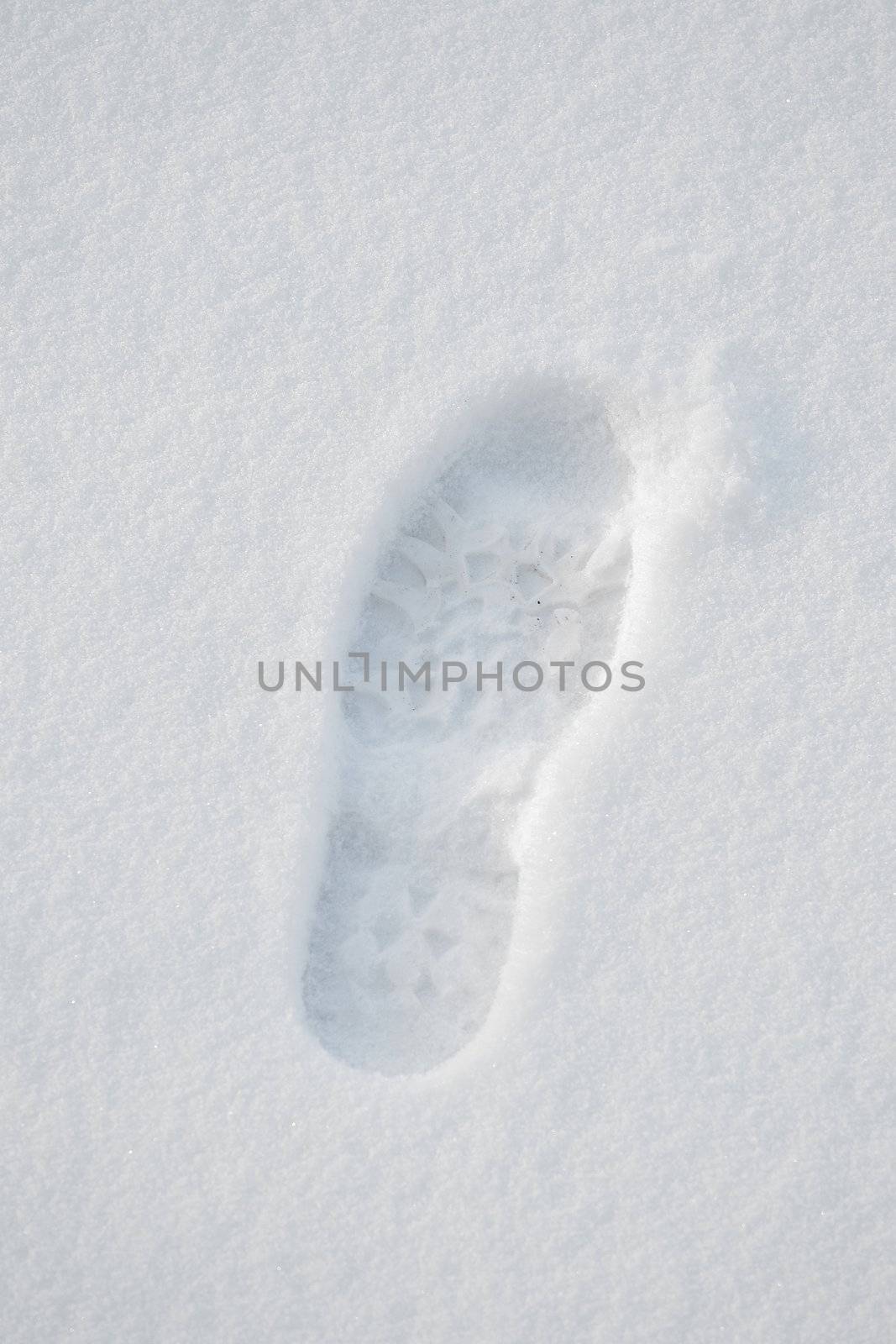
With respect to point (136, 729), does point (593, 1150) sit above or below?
below

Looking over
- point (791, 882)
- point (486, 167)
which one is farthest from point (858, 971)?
point (486, 167)

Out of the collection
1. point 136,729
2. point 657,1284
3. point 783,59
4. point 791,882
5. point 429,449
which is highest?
point 783,59

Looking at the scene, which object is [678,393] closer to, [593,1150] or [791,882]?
[791,882]

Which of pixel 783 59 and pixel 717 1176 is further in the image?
pixel 783 59

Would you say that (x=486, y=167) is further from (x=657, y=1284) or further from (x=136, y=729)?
(x=657, y=1284)

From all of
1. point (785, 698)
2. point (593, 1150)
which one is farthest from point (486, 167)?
point (593, 1150)

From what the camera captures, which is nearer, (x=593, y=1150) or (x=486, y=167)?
(x=593, y=1150)
